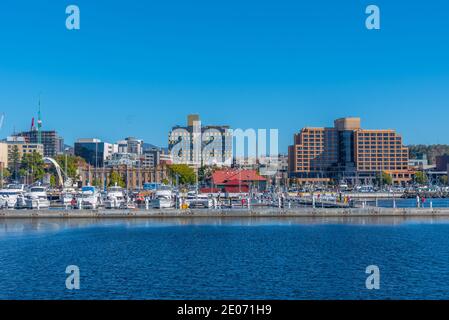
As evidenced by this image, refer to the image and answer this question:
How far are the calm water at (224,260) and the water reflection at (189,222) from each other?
18.2 inches

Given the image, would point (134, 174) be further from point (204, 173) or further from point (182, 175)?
point (204, 173)

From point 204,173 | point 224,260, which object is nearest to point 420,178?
point 204,173

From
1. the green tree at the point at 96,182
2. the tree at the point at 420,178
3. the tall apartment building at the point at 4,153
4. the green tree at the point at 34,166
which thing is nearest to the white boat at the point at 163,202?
the green tree at the point at 96,182

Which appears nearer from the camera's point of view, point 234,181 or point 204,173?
point 234,181

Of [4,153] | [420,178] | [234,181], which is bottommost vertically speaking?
[234,181]

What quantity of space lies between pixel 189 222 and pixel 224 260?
2293 cm

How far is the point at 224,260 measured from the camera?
34.6 metres

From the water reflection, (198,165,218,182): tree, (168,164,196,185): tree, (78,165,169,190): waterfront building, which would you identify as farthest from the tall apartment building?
the water reflection

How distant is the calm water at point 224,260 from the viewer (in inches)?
1065

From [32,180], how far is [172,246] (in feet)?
348

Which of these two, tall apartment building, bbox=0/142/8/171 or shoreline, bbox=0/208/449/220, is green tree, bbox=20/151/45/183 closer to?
tall apartment building, bbox=0/142/8/171

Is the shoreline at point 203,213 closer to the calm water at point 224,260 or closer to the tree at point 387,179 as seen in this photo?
the calm water at point 224,260

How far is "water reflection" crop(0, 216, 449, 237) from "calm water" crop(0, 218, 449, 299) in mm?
463

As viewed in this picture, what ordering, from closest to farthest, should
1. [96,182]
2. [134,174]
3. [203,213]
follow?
1. [203,213]
2. [96,182]
3. [134,174]
